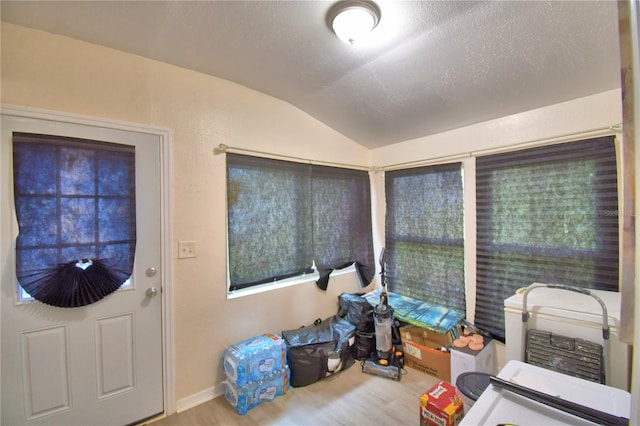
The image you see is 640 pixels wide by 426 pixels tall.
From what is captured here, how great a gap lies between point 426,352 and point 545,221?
143cm

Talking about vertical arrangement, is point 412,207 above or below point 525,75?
below

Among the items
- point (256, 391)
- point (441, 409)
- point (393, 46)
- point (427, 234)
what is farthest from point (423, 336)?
point (393, 46)

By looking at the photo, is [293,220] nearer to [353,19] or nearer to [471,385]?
[353,19]

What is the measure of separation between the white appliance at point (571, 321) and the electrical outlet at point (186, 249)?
2.19 meters

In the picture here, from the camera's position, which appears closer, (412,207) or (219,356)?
(219,356)

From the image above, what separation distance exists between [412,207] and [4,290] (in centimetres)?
315

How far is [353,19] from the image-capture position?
149 cm

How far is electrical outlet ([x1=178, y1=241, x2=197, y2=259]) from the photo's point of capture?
6.79 ft

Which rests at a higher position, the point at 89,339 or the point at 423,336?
the point at 89,339

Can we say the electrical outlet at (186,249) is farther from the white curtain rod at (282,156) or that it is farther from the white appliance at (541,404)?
the white appliance at (541,404)

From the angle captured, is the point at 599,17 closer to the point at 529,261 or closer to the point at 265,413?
the point at 529,261

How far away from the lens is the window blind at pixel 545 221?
195 cm

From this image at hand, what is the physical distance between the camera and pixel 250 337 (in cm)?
237

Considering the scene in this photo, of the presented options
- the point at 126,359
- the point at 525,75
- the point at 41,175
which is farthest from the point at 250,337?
the point at 525,75
